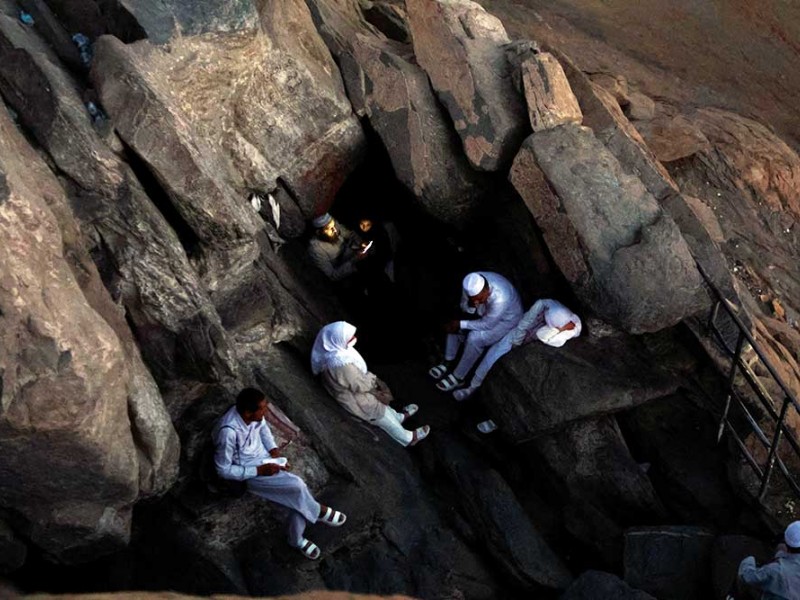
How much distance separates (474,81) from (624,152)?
185cm

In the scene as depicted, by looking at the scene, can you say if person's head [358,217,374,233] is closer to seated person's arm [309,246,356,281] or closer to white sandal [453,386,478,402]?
seated person's arm [309,246,356,281]

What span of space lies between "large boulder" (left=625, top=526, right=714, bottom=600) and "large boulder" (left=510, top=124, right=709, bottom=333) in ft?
6.73

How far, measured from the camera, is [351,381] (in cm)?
870

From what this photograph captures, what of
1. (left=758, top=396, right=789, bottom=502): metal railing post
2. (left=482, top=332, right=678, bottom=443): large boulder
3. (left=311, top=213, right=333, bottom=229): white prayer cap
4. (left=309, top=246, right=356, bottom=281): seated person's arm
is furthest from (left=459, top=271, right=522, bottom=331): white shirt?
(left=758, top=396, right=789, bottom=502): metal railing post

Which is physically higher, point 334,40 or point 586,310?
point 334,40

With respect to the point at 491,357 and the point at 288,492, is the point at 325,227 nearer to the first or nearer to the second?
the point at 491,357

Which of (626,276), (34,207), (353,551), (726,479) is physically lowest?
(353,551)

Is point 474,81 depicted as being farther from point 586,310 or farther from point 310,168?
point 586,310

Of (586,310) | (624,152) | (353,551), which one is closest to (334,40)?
(624,152)

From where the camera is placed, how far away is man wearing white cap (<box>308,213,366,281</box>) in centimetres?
1005

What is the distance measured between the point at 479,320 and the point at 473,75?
2.73 meters

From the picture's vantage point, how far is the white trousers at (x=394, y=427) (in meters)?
9.08

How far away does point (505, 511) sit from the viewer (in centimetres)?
893

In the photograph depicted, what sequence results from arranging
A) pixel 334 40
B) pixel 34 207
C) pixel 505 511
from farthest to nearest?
pixel 334 40
pixel 505 511
pixel 34 207
